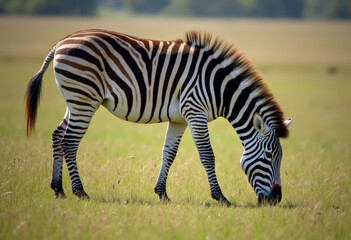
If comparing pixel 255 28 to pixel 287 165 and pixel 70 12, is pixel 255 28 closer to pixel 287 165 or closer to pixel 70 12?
pixel 70 12

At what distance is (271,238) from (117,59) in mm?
3583

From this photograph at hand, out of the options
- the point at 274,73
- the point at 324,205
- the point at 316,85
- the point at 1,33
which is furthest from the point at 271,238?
the point at 1,33

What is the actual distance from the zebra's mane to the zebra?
0.01 m

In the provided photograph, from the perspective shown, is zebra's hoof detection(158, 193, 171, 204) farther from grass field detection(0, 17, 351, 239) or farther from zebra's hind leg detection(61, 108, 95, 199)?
zebra's hind leg detection(61, 108, 95, 199)

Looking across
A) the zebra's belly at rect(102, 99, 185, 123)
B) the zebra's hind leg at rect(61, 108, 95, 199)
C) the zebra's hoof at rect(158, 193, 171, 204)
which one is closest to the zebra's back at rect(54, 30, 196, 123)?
the zebra's belly at rect(102, 99, 185, 123)

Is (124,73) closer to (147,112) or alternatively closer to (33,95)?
(147,112)

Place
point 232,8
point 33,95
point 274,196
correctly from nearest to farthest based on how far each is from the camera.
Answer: point 274,196 → point 33,95 → point 232,8

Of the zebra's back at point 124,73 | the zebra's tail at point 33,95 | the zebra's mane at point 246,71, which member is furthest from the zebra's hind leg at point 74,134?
the zebra's mane at point 246,71

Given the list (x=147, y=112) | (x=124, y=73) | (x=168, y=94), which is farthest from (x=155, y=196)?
(x=124, y=73)

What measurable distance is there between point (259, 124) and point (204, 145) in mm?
873

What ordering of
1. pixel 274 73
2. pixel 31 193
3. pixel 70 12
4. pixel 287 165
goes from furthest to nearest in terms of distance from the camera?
pixel 70 12 < pixel 274 73 < pixel 287 165 < pixel 31 193

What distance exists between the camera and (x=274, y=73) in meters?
48.8

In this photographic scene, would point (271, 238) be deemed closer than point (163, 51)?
Yes

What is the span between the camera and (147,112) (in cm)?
861
